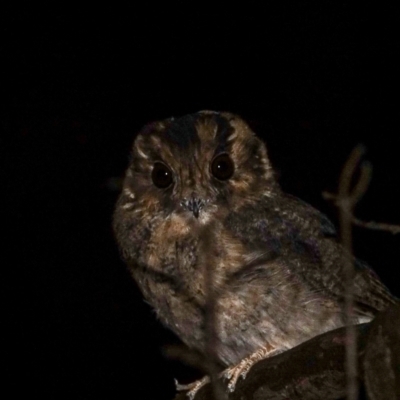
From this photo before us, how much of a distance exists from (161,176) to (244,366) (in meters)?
0.68

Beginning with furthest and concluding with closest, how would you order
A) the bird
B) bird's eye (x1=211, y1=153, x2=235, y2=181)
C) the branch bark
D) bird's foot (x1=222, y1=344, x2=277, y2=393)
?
bird's eye (x1=211, y1=153, x2=235, y2=181), the bird, bird's foot (x1=222, y1=344, x2=277, y2=393), the branch bark

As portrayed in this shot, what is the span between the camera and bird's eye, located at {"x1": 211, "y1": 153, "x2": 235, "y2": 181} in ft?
10.1

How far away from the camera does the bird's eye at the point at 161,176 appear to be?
312cm

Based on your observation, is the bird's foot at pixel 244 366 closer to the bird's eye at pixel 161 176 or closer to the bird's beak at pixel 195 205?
the bird's beak at pixel 195 205

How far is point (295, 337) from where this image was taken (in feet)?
9.37

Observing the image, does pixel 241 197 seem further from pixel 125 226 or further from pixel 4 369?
pixel 4 369

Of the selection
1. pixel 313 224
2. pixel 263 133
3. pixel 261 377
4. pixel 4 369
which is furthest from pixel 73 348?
pixel 261 377

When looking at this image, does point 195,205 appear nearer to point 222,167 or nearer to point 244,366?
point 222,167

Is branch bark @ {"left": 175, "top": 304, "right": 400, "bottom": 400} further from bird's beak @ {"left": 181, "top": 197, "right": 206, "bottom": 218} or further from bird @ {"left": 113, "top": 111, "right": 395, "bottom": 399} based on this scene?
bird's beak @ {"left": 181, "top": 197, "right": 206, "bottom": 218}

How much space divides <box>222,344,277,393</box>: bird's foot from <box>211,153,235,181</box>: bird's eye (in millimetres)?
544

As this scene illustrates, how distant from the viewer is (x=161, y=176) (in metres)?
3.14

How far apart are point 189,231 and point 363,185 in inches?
56.9

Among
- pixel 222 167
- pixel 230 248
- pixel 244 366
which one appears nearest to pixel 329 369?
pixel 244 366

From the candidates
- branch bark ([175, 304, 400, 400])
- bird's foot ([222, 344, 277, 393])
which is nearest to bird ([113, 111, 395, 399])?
bird's foot ([222, 344, 277, 393])
